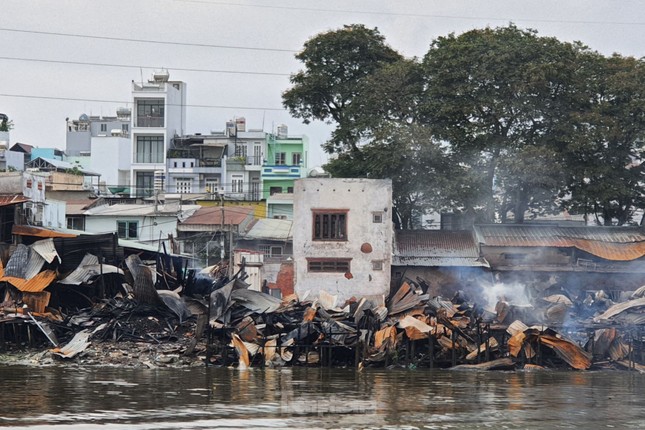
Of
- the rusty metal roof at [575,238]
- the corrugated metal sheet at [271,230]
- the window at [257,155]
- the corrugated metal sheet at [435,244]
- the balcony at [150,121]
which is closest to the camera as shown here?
the rusty metal roof at [575,238]

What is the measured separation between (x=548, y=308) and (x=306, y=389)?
13499 mm

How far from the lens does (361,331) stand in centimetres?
3950

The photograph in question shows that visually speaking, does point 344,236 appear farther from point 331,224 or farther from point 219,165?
point 219,165

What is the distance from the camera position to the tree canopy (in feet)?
179

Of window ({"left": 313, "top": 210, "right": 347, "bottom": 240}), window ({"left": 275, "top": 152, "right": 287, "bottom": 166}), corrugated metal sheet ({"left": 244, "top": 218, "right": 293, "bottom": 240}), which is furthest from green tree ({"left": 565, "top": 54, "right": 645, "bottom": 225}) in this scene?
window ({"left": 275, "top": 152, "right": 287, "bottom": 166})

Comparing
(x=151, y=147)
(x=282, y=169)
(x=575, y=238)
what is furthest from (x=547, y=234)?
(x=151, y=147)

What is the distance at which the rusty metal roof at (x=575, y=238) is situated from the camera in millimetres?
52719

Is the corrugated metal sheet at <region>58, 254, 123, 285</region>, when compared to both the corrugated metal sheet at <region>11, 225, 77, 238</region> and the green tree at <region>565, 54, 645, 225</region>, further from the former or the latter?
the green tree at <region>565, 54, 645, 225</region>

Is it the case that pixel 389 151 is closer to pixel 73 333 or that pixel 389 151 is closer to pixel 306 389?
pixel 73 333

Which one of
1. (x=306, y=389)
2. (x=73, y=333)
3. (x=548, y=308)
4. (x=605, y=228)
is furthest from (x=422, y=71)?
(x=306, y=389)

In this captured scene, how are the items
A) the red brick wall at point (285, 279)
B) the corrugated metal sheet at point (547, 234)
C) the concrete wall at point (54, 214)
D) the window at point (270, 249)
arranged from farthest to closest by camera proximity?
1. the window at point (270, 249)
2. the concrete wall at point (54, 214)
3. the corrugated metal sheet at point (547, 234)
4. the red brick wall at point (285, 279)

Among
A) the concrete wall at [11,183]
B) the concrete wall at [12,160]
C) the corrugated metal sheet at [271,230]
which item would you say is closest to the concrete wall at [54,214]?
the concrete wall at [11,183]

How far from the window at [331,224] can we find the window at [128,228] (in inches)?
679

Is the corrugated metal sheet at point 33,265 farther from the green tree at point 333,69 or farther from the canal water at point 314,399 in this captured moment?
the green tree at point 333,69
